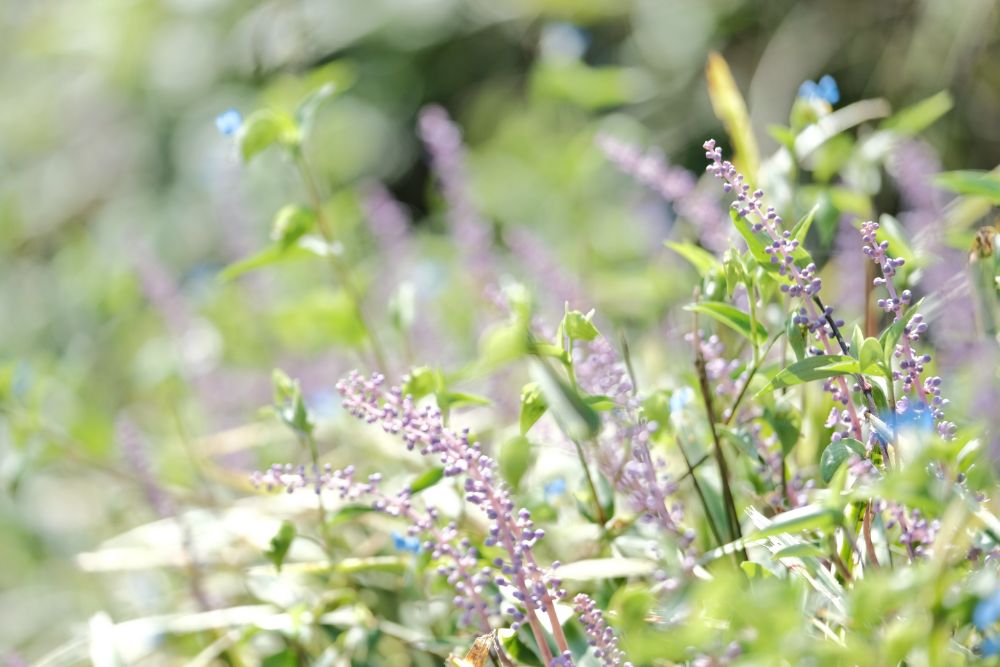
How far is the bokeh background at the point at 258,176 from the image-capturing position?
150 centimetres

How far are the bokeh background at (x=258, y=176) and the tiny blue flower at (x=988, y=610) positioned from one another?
2.37ft

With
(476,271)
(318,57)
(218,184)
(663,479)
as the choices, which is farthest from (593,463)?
(318,57)

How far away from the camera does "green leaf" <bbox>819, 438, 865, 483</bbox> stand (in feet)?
2.06

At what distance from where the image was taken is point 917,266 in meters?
0.84

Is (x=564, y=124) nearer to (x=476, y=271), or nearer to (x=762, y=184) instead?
(x=476, y=271)

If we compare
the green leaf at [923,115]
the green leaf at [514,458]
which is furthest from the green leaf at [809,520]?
the green leaf at [923,115]

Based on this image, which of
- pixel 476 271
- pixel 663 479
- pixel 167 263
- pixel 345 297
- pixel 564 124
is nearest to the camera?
pixel 663 479

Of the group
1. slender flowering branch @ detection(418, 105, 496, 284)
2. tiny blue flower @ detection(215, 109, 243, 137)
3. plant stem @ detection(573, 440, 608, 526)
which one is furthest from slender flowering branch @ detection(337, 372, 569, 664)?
slender flowering branch @ detection(418, 105, 496, 284)

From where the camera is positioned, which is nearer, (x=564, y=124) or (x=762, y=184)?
(x=762, y=184)

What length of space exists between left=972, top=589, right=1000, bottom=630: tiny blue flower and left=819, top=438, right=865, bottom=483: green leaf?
5.7 inches

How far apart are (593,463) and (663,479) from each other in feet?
0.17

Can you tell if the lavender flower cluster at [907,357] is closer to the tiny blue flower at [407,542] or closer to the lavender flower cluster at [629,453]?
the lavender flower cluster at [629,453]

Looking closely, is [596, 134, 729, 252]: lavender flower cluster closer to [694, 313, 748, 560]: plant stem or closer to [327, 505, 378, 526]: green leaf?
[694, 313, 748, 560]: plant stem

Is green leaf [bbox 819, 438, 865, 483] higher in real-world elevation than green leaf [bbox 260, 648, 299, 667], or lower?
lower
